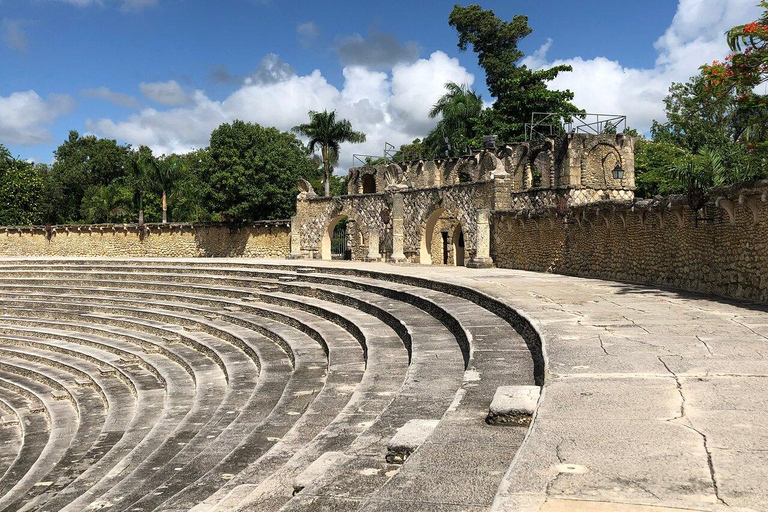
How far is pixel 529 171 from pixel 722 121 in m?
16.1

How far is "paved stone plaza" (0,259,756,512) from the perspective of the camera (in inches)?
128

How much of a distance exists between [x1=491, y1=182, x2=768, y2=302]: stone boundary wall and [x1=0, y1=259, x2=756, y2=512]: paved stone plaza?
904mm

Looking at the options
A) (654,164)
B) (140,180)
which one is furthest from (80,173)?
(654,164)

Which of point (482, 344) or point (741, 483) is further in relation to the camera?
point (482, 344)

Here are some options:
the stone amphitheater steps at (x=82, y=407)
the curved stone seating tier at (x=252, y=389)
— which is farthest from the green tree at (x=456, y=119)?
the stone amphitheater steps at (x=82, y=407)

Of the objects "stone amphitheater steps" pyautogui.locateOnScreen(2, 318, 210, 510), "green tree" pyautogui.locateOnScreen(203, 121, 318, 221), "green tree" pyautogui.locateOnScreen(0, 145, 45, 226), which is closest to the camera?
"stone amphitheater steps" pyautogui.locateOnScreen(2, 318, 210, 510)

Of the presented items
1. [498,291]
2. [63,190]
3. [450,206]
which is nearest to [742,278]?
[498,291]

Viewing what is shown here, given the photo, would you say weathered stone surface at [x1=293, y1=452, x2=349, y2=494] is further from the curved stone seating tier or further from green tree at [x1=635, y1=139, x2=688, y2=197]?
green tree at [x1=635, y1=139, x2=688, y2=197]

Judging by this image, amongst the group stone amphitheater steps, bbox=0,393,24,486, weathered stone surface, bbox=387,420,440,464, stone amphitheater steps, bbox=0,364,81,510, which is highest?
weathered stone surface, bbox=387,420,440,464

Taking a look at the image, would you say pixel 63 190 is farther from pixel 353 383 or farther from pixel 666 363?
pixel 666 363

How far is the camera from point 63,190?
167ft

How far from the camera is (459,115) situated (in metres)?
39.7

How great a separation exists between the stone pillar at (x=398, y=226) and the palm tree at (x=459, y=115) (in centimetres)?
1620

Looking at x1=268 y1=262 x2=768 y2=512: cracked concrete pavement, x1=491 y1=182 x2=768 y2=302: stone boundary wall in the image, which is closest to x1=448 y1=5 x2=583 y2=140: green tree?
x1=491 y1=182 x2=768 y2=302: stone boundary wall
